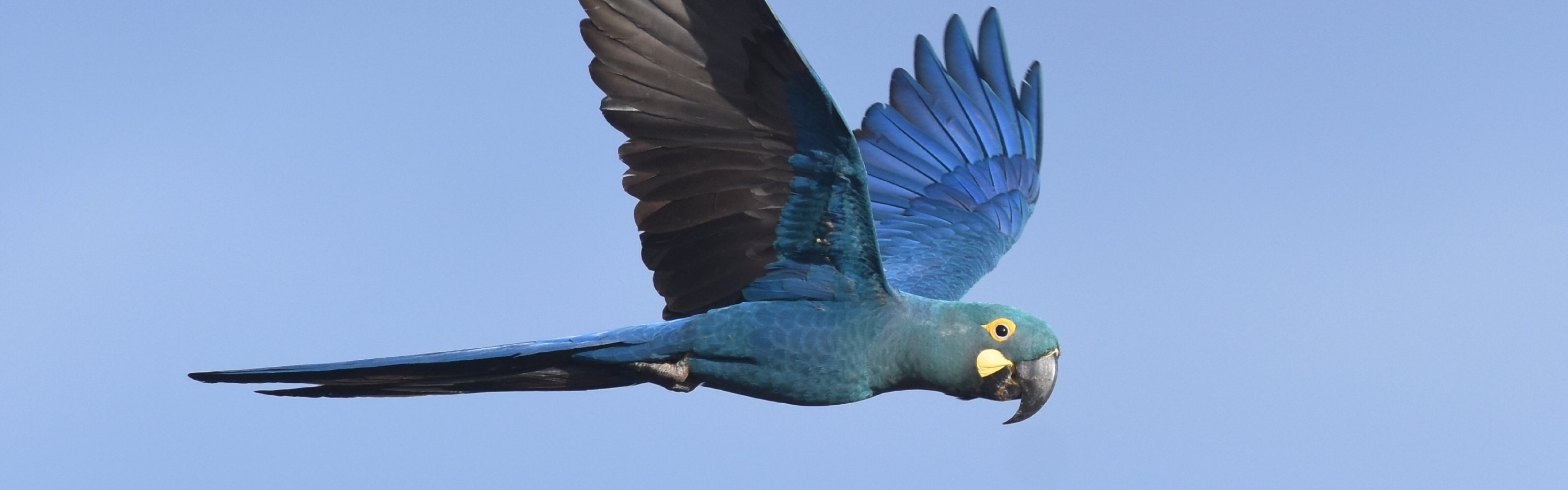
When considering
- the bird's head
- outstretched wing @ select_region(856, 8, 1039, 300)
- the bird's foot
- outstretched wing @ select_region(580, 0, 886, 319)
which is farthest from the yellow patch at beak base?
outstretched wing @ select_region(856, 8, 1039, 300)

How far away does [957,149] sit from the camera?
411 inches

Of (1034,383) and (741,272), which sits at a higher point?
(741,272)

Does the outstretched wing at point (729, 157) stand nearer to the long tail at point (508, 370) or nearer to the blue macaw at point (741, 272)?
the blue macaw at point (741, 272)

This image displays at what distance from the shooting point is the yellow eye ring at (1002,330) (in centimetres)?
722

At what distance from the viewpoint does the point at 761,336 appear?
731 cm

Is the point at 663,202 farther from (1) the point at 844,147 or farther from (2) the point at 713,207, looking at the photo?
(1) the point at 844,147

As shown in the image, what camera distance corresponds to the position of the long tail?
6977 millimetres

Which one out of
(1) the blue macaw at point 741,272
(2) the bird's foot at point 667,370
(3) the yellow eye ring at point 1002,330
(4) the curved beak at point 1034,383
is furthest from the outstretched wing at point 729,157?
(4) the curved beak at point 1034,383

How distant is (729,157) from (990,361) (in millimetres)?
1562

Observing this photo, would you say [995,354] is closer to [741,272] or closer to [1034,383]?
[1034,383]

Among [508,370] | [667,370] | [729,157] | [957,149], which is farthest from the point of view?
[957,149]

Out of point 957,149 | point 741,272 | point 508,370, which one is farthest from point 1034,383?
point 957,149

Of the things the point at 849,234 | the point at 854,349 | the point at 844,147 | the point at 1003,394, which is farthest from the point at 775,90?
the point at 1003,394

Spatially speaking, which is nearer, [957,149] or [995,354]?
[995,354]
